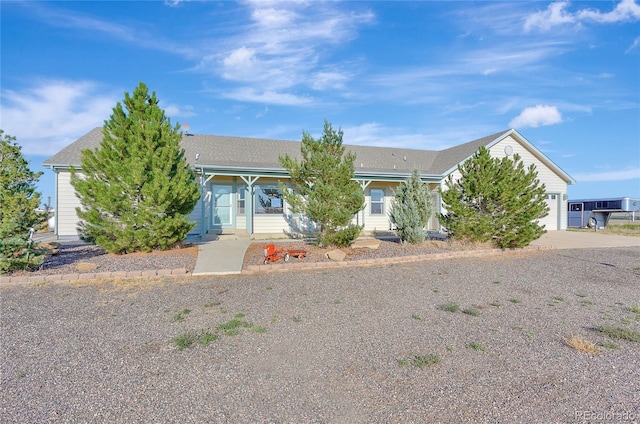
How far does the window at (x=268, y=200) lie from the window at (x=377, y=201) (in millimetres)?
4788

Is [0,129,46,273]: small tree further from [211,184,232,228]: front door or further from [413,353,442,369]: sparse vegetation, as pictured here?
[413,353,442,369]: sparse vegetation

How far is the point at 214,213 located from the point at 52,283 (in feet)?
28.8

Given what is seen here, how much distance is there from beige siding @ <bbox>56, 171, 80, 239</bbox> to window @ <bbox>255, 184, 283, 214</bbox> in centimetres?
735

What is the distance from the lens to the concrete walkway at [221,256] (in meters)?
8.69

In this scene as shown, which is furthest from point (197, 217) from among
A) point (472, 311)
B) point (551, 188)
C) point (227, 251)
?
point (551, 188)

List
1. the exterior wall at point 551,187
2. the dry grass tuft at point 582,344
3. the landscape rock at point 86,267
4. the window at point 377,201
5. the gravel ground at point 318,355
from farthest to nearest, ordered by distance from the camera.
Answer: the exterior wall at point 551,187, the window at point 377,201, the landscape rock at point 86,267, the dry grass tuft at point 582,344, the gravel ground at point 318,355

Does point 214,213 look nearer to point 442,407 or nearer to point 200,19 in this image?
point 200,19

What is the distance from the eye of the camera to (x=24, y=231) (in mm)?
8094

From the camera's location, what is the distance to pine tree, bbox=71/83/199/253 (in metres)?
9.77

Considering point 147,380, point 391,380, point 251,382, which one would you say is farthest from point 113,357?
point 391,380

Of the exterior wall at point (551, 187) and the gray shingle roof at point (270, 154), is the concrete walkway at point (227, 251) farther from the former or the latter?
the exterior wall at point (551, 187)

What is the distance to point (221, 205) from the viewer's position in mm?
16359

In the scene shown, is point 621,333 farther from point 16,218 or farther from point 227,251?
point 16,218

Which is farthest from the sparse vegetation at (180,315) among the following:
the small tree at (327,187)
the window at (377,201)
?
the window at (377,201)
